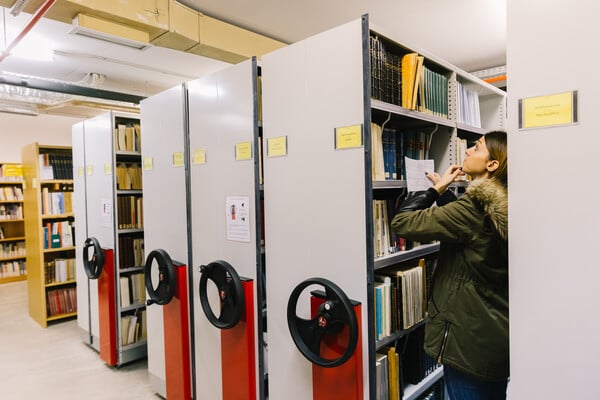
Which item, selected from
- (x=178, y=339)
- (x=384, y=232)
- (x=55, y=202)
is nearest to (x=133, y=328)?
(x=178, y=339)

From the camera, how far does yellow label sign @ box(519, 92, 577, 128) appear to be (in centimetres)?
Answer: 94

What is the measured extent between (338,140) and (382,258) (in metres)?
0.57

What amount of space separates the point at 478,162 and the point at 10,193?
772 centimetres

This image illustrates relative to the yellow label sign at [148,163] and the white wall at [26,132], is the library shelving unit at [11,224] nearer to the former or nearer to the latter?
the white wall at [26,132]

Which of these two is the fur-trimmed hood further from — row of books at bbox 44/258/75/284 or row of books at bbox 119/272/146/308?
row of books at bbox 44/258/75/284

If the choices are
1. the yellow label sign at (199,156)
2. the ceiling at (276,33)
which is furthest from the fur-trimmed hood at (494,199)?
the ceiling at (276,33)

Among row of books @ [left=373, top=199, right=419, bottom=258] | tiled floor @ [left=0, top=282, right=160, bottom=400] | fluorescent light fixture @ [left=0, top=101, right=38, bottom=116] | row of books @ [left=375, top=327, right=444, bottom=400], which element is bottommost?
tiled floor @ [left=0, top=282, right=160, bottom=400]

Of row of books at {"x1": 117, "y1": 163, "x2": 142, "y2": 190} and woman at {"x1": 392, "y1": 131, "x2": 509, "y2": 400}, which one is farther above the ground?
row of books at {"x1": 117, "y1": 163, "x2": 142, "y2": 190}

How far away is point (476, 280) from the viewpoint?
1387 millimetres

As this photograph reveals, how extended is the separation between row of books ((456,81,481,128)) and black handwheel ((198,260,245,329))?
64.8 inches

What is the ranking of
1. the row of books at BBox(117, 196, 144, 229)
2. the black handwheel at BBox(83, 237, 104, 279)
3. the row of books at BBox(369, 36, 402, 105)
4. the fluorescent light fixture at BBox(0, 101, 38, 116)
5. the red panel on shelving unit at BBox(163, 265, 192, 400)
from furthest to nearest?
the fluorescent light fixture at BBox(0, 101, 38, 116)
the row of books at BBox(117, 196, 144, 229)
the black handwheel at BBox(83, 237, 104, 279)
the red panel on shelving unit at BBox(163, 265, 192, 400)
the row of books at BBox(369, 36, 402, 105)

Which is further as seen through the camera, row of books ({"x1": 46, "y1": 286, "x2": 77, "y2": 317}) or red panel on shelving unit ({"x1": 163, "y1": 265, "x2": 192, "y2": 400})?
row of books ({"x1": 46, "y1": 286, "x2": 77, "y2": 317})

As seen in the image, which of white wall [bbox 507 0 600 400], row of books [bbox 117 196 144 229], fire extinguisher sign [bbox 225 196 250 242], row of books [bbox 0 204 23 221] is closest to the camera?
white wall [bbox 507 0 600 400]

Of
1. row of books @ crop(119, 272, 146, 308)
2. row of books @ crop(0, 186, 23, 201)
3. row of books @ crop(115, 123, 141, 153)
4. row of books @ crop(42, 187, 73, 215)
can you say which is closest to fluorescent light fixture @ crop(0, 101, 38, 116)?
row of books @ crop(0, 186, 23, 201)
